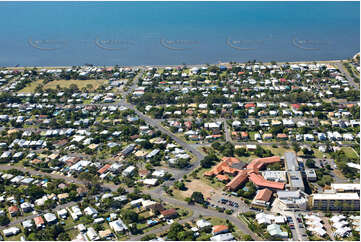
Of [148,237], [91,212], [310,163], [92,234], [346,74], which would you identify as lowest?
[91,212]

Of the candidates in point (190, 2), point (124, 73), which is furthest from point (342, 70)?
point (190, 2)

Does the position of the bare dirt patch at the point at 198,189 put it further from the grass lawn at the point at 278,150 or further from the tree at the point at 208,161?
the grass lawn at the point at 278,150

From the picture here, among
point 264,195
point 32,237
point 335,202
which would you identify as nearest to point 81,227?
point 32,237

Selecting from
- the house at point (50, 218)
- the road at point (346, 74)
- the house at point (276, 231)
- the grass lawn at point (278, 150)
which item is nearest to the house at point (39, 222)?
the house at point (50, 218)

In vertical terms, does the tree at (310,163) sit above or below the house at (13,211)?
above

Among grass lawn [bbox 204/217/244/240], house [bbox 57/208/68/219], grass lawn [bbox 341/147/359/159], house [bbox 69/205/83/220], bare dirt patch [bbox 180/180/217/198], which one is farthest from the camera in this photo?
grass lawn [bbox 341/147/359/159]

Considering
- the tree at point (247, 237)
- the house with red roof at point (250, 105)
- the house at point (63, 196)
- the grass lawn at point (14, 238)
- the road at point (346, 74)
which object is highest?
the road at point (346, 74)

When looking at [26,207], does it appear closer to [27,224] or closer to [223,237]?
[27,224]

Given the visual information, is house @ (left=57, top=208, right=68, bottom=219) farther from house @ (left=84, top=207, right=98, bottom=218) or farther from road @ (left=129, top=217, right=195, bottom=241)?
road @ (left=129, top=217, right=195, bottom=241)

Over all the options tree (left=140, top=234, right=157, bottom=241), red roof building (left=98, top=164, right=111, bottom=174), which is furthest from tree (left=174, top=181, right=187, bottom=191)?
red roof building (left=98, top=164, right=111, bottom=174)

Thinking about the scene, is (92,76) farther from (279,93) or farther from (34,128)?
(279,93)
